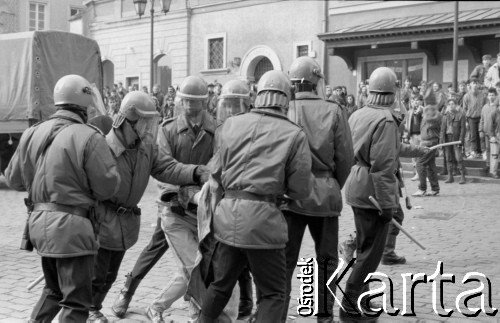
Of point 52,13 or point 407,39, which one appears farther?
point 52,13

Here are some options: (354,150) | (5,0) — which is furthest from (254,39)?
(354,150)

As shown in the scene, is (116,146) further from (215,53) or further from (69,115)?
(215,53)

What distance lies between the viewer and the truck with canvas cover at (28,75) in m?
15.5

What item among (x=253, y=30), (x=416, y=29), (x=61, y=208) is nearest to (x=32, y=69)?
(x=61, y=208)

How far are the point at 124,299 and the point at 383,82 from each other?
2.82 m

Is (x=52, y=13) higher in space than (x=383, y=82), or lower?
higher

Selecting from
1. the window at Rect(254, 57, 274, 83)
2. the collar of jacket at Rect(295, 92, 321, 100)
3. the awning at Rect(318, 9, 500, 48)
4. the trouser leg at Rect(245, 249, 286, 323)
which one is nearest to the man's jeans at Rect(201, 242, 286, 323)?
the trouser leg at Rect(245, 249, 286, 323)

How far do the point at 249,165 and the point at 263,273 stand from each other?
0.70 metres

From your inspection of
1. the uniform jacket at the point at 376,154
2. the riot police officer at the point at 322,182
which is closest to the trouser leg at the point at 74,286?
the riot police officer at the point at 322,182

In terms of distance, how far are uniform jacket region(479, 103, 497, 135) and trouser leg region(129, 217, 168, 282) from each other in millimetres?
12029

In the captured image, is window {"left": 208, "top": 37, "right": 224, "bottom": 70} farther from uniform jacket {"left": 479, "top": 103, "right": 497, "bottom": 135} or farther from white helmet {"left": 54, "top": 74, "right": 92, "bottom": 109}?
white helmet {"left": 54, "top": 74, "right": 92, "bottom": 109}

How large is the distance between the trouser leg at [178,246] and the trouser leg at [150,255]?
306 millimetres

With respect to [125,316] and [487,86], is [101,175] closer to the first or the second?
[125,316]

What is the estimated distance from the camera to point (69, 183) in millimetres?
4598
